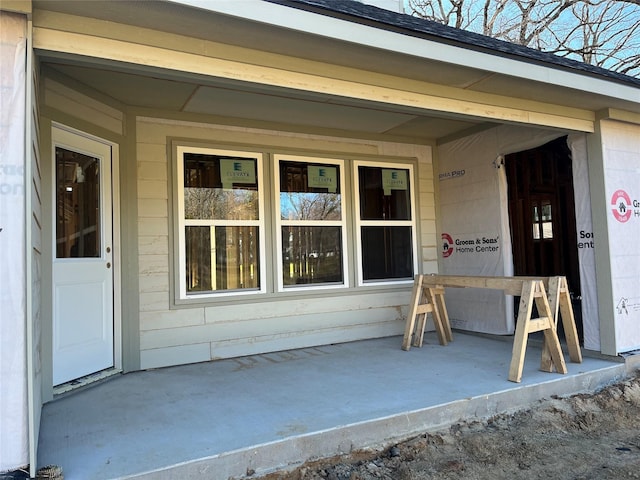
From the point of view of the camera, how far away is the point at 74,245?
3.70m

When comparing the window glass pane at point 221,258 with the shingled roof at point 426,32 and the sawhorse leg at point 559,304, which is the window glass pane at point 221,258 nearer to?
the shingled roof at point 426,32

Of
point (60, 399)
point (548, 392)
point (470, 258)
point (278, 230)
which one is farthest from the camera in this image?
point (470, 258)

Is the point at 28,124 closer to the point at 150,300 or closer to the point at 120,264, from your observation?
the point at 120,264

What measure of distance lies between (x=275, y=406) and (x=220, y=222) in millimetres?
2166

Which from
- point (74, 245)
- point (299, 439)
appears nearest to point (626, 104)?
point (299, 439)

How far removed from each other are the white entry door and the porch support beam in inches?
53.5

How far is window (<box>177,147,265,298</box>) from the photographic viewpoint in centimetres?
452

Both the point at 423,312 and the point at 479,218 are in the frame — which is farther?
the point at 479,218

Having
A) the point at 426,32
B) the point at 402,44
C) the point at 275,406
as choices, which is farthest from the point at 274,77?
the point at 275,406

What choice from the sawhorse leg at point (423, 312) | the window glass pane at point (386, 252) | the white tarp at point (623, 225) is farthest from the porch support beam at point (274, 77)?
the window glass pane at point (386, 252)

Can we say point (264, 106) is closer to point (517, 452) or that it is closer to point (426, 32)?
point (426, 32)

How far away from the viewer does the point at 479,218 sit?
546 centimetres

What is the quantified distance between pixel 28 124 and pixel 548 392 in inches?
156

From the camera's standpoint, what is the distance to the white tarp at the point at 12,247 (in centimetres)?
210
